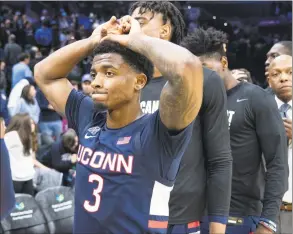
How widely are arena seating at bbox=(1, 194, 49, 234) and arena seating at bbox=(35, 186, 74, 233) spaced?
7 centimetres

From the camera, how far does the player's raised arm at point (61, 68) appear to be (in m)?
2.41

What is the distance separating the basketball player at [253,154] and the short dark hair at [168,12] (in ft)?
0.82

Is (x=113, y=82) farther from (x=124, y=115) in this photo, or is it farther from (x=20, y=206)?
(x=20, y=206)

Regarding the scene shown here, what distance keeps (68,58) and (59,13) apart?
16.8 meters

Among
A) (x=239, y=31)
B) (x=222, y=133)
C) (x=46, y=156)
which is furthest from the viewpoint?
(x=239, y=31)

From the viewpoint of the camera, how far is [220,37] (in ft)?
10.9

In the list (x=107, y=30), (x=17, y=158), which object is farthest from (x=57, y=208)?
(x=107, y=30)

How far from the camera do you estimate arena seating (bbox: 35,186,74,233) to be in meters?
6.15

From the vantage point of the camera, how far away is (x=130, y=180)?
2076 mm

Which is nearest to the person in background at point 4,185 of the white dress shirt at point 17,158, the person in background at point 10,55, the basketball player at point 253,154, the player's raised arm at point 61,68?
the player's raised arm at point 61,68

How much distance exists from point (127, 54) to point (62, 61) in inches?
14.6

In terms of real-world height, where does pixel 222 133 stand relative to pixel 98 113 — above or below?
below

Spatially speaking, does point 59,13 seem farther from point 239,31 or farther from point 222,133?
point 222,133

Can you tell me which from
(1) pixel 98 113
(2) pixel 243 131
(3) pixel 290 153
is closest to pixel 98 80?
(1) pixel 98 113
